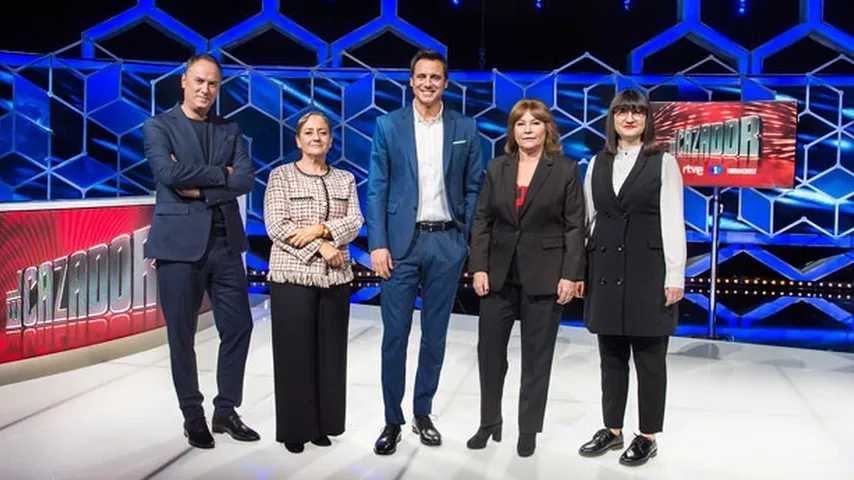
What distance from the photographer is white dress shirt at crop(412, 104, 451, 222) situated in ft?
8.86

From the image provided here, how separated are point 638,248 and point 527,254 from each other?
331mm

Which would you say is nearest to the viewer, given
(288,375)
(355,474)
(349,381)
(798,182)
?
(355,474)

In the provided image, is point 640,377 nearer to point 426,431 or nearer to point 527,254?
point 527,254

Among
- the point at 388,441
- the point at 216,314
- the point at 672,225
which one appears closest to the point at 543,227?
the point at 672,225

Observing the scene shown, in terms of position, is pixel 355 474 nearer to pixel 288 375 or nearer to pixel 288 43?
pixel 288 375

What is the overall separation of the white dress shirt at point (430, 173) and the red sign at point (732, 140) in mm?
2096

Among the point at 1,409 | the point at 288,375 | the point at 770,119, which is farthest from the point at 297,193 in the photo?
the point at 770,119

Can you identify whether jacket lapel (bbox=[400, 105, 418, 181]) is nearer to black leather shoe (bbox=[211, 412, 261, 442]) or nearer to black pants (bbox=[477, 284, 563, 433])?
black pants (bbox=[477, 284, 563, 433])

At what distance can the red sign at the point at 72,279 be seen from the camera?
11.3 ft

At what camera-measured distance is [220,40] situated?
6.39 metres

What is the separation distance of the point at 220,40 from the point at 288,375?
4340mm

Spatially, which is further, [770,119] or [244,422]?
[770,119]

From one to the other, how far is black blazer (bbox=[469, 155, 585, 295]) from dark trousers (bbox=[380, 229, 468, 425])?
169 millimetres

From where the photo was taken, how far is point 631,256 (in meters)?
2.57
